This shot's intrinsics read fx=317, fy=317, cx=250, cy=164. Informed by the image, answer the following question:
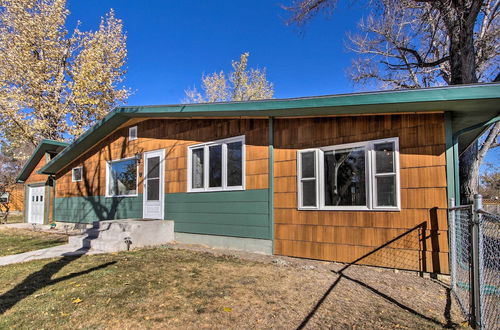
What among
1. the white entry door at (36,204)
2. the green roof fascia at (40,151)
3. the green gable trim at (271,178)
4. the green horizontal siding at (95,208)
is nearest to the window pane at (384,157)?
the green gable trim at (271,178)

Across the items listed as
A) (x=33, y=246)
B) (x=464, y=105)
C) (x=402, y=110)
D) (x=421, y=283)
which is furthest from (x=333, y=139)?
(x=33, y=246)

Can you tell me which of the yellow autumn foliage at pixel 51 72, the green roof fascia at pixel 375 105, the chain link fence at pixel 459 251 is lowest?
the chain link fence at pixel 459 251

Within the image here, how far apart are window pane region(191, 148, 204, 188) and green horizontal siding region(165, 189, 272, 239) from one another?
29 centimetres

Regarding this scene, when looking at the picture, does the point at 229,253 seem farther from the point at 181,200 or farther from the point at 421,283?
the point at 421,283

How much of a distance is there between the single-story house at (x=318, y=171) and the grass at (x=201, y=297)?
74 centimetres

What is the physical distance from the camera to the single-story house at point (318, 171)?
480cm

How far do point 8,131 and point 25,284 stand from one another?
57.6 feet

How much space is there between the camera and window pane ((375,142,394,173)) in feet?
17.0

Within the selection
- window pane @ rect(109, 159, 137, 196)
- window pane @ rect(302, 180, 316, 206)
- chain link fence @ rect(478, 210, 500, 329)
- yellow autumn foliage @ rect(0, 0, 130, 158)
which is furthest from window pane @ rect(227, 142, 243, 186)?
yellow autumn foliage @ rect(0, 0, 130, 158)

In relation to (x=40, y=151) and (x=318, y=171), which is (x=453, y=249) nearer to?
(x=318, y=171)

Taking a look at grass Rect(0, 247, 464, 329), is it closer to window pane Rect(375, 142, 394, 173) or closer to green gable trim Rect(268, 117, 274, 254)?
green gable trim Rect(268, 117, 274, 254)

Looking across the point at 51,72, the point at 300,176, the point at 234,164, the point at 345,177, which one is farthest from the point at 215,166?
the point at 51,72

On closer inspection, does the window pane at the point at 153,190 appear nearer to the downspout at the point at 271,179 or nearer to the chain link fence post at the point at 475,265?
the downspout at the point at 271,179

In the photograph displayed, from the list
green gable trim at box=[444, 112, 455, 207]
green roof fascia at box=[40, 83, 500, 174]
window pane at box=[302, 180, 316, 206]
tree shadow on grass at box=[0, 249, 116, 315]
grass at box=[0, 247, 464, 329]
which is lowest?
tree shadow on grass at box=[0, 249, 116, 315]
